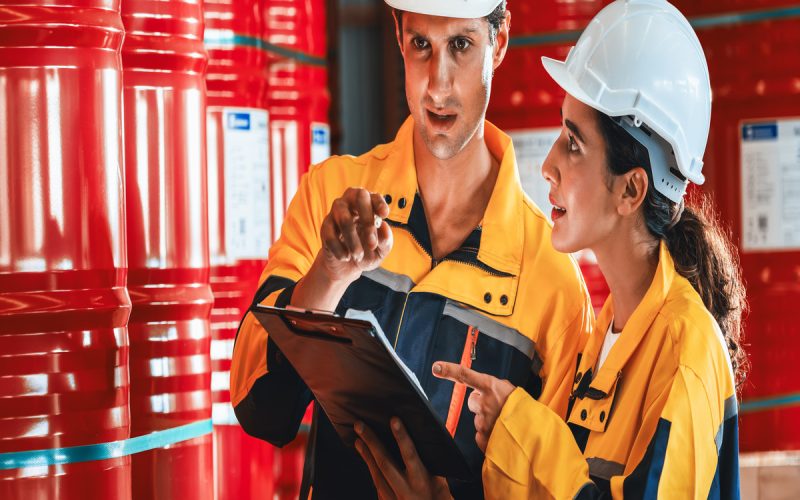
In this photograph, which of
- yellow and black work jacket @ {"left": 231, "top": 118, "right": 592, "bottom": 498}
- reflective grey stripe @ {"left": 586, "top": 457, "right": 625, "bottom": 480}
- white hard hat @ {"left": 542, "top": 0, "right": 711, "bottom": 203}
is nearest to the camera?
reflective grey stripe @ {"left": 586, "top": 457, "right": 625, "bottom": 480}

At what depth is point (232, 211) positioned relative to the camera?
317cm

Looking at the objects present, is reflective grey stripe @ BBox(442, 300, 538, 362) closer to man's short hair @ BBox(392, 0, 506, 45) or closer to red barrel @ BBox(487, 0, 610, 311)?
man's short hair @ BBox(392, 0, 506, 45)

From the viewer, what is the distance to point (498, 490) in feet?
5.66

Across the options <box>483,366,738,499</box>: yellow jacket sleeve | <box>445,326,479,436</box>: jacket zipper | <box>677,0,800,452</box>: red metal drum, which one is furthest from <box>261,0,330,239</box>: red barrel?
<box>483,366,738,499</box>: yellow jacket sleeve

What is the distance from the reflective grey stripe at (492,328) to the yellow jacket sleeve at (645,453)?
321mm

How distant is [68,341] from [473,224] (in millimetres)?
873

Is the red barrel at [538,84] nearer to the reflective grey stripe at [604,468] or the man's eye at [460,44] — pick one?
the man's eye at [460,44]

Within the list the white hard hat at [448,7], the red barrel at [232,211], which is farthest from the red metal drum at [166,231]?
the red barrel at [232,211]

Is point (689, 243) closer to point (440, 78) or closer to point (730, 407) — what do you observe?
point (730, 407)

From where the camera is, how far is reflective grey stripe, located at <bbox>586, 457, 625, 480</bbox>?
1690 mm

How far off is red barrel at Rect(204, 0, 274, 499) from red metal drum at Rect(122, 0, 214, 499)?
112 centimetres

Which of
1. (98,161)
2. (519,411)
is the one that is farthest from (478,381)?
(98,161)

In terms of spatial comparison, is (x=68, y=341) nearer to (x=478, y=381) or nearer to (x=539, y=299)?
(x=478, y=381)

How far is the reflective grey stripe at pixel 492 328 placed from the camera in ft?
6.73
